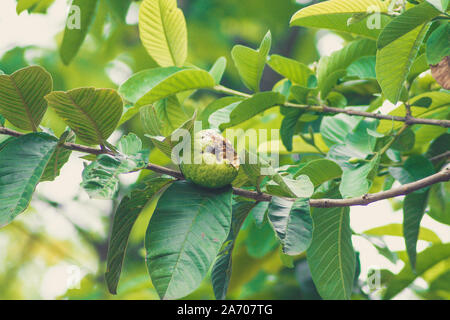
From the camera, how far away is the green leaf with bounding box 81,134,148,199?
1.52 ft

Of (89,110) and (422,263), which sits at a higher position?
(89,110)

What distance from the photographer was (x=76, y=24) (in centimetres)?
93

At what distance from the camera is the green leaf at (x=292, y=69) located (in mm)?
847

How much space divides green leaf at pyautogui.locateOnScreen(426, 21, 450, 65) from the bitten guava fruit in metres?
0.33

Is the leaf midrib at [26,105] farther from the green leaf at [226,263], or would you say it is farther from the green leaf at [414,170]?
the green leaf at [414,170]

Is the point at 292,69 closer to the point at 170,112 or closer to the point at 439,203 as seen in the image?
the point at 170,112

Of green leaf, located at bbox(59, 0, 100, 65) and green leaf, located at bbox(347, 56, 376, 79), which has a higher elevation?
green leaf, located at bbox(59, 0, 100, 65)

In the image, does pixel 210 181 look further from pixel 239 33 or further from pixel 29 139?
pixel 239 33

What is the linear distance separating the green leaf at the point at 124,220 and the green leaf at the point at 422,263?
0.80 m

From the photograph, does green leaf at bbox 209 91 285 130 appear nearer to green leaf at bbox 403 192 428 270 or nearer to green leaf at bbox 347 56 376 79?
green leaf at bbox 347 56 376 79

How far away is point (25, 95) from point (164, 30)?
0.34 meters

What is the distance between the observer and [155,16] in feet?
2.61

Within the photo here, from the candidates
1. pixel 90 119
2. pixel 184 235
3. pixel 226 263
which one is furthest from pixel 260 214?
pixel 90 119

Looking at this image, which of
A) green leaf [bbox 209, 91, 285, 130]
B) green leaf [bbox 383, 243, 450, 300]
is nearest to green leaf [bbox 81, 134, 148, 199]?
green leaf [bbox 209, 91, 285, 130]
